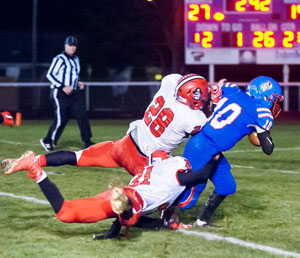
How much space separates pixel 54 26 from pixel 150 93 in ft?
51.7

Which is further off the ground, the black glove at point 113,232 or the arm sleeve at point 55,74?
the arm sleeve at point 55,74

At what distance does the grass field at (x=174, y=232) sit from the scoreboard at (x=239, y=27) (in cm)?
909

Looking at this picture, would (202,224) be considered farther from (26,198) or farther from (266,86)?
(26,198)

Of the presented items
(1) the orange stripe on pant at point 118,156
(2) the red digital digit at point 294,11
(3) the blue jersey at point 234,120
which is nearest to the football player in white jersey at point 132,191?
(3) the blue jersey at point 234,120

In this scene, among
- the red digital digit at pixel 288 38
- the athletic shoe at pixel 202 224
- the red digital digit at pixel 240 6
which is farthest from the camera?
the red digital digit at pixel 288 38

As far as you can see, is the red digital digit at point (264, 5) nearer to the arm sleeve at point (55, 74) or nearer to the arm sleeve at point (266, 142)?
the arm sleeve at point (55, 74)

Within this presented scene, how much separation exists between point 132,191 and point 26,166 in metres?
0.83

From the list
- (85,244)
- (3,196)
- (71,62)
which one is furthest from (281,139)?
(85,244)

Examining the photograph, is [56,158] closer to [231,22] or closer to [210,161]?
[210,161]

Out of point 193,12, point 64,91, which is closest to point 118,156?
point 64,91

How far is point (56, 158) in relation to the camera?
627 centimetres

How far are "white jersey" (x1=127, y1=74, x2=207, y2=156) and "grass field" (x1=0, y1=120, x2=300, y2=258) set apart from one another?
743 millimetres

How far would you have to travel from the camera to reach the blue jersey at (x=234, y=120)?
225 inches

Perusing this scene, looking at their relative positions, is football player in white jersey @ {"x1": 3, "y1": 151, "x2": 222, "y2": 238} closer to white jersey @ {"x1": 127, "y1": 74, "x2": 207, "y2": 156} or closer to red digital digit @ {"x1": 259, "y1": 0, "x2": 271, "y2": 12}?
white jersey @ {"x1": 127, "y1": 74, "x2": 207, "y2": 156}
